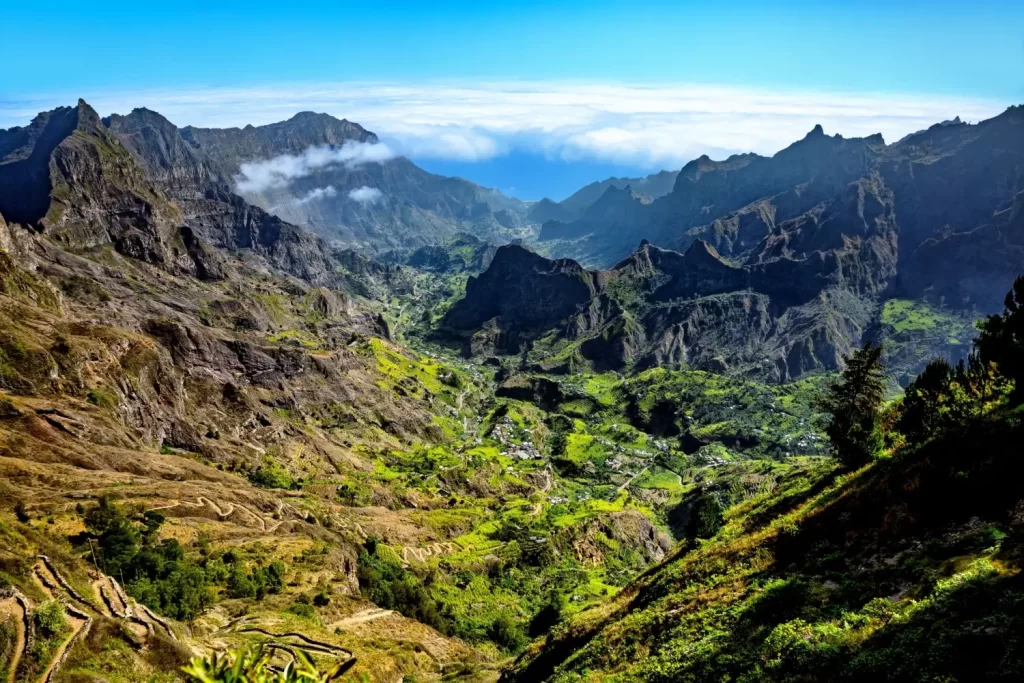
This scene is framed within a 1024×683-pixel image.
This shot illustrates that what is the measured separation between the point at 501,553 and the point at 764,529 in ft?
318

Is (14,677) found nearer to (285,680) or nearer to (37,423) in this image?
(285,680)

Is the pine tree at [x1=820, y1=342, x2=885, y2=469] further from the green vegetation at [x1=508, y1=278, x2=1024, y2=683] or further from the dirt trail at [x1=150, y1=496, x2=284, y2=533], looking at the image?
the dirt trail at [x1=150, y1=496, x2=284, y2=533]

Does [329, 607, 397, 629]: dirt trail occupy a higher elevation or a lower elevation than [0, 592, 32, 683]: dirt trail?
lower

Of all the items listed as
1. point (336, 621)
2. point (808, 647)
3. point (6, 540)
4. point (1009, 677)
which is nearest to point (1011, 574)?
point (1009, 677)

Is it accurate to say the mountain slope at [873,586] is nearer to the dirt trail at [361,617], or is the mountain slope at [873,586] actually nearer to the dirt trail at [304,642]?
the dirt trail at [304,642]

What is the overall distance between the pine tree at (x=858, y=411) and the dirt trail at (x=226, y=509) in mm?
80117

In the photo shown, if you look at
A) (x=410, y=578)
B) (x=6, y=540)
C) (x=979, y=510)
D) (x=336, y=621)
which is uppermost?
(x=979, y=510)

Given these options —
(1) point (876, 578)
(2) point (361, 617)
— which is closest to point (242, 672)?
(1) point (876, 578)

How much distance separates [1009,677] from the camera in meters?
19.4

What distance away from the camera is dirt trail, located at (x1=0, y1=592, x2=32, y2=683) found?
33938 mm

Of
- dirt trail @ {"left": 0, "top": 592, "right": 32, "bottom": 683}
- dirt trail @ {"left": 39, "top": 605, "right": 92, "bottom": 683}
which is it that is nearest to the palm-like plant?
dirt trail @ {"left": 0, "top": 592, "right": 32, "bottom": 683}

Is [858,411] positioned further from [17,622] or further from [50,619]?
[17,622]

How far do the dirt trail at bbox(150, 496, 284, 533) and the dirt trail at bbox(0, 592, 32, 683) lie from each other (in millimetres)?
48266

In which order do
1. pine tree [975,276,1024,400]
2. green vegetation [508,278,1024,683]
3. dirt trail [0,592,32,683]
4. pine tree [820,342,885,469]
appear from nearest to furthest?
1. green vegetation [508,278,1024,683]
2. dirt trail [0,592,32,683]
3. pine tree [975,276,1024,400]
4. pine tree [820,342,885,469]
